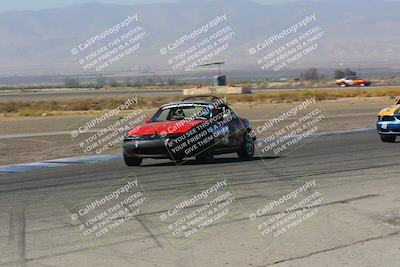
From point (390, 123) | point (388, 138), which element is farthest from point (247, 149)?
point (388, 138)

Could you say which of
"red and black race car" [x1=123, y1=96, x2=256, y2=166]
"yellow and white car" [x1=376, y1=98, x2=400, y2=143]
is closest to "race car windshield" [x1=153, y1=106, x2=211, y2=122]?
"red and black race car" [x1=123, y1=96, x2=256, y2=166]

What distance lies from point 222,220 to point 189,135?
232 inches

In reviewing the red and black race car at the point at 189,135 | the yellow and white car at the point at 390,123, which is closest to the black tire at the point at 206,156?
the red and black race car at the point at 189,135

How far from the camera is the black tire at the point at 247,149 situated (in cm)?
1638

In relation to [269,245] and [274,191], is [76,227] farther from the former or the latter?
[274,191]

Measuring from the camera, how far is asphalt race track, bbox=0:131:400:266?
7191 mm

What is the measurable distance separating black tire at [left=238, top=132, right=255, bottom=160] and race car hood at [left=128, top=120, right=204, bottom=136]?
1608 millimetres

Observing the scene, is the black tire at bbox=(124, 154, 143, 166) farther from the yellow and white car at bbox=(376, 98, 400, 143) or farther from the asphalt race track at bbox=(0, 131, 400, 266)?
the yellow and white car at bbox=(376, 98, 400, 143)

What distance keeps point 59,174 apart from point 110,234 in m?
6.33

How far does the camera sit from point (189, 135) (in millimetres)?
14820

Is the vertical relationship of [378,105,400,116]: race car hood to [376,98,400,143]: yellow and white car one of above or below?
above

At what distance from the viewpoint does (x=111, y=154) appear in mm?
19203

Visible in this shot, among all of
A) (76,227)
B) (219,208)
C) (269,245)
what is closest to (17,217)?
(76,227)

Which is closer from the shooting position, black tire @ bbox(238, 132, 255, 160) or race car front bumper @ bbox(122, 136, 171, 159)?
race car front bumper @ bbox(122, 136, 171, 159)
